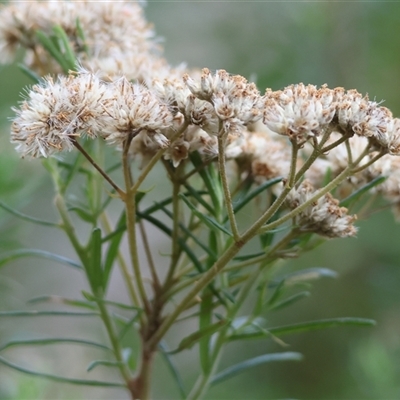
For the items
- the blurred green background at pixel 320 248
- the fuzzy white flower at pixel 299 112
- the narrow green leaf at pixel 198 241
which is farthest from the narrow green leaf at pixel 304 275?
the blurred green background at pixel 320 248

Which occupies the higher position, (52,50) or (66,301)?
(52,50)

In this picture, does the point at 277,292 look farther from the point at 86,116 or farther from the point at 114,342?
the point at 86,116

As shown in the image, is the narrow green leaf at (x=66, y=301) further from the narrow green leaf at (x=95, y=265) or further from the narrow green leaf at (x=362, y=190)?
the narrow green leaf at (x=362, y=190)

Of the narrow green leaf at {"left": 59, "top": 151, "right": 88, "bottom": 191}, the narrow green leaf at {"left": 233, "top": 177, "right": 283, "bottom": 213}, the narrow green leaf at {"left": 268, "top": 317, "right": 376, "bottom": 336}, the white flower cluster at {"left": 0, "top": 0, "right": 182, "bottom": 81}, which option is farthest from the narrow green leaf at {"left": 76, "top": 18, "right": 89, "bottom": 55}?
the narrow green leaf at {"left": 268, "top": 317, "right": 376, "bottom": 336}

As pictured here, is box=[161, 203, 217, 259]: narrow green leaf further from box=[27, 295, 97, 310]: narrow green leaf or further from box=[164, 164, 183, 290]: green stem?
box=[27, 295, 97, 310]: narrow green leaf

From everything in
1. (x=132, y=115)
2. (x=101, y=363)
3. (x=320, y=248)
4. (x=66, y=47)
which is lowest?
(x=101, y=363)

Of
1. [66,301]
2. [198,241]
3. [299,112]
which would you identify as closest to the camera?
[299,112]

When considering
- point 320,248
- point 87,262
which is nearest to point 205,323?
point 87,262

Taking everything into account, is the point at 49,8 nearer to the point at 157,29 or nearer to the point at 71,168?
the point at 71,168

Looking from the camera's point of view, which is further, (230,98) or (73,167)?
(73,167)
